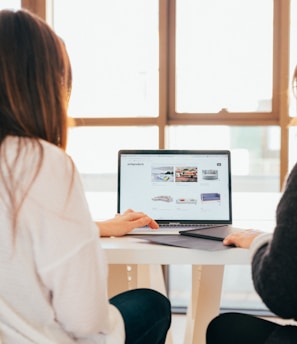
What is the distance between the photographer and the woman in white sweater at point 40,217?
0.96 m

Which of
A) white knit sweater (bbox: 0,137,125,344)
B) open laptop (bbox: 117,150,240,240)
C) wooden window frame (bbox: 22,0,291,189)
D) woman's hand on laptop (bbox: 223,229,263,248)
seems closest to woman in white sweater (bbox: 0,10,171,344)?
white knit sweater (bbox: 0,137,125,344)

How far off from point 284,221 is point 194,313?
1.12 meters

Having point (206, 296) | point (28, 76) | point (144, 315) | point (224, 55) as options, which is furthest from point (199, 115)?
point (28, 76)

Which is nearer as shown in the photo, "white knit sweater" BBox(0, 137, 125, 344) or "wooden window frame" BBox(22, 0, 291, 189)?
"white knit sweater" BBox(0, 137, 125, 344)

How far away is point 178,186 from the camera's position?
1.83m

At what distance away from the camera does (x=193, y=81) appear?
122 inches

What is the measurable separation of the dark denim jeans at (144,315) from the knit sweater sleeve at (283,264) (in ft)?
1.16

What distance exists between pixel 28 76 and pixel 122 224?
67 centimetres

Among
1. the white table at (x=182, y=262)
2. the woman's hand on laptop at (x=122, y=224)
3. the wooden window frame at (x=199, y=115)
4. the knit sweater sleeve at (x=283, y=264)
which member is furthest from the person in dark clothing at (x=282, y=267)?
the wooden window frame at (x=199, y=115)

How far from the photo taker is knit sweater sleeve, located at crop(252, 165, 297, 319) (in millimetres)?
968

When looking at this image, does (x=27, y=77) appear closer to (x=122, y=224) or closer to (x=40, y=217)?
(x=40, y=217)

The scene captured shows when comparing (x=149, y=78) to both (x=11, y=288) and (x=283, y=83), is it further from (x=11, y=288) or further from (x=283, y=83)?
(x=11, y=288)

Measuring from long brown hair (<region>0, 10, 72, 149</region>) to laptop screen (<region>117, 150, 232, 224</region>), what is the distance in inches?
30.4

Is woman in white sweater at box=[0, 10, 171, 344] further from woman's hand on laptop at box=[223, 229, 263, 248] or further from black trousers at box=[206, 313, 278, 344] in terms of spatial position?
woman's hand on laptop at box=[223, 229, 263, 248]
